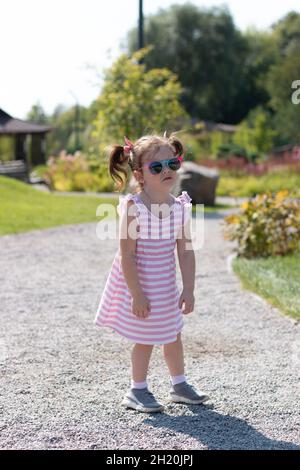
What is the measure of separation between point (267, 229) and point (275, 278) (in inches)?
68.4

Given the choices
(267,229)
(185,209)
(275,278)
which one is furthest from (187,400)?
(267,229)

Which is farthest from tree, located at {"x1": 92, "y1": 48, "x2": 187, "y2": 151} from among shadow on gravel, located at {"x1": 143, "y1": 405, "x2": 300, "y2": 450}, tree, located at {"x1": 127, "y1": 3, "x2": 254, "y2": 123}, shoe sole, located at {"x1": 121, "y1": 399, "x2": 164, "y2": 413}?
tree, located at {"x1": 127, "y1": 3, "x2": 254, "y2": 123}

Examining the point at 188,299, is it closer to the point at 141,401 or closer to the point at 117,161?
the point at 141,401

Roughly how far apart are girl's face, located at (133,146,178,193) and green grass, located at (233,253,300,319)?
7.79ft

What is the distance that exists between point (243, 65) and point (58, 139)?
14.7 metres

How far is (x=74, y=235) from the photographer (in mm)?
11344

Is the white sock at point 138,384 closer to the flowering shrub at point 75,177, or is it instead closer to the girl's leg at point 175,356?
the girl's leg at point 175,356

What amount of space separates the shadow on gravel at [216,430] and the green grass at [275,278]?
7.40 feet

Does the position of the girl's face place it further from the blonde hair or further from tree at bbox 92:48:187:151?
tree at bbox 92:48:187:151

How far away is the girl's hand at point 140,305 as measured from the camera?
373cm

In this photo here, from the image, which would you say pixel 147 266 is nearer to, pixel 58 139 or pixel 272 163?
pixel 272 163

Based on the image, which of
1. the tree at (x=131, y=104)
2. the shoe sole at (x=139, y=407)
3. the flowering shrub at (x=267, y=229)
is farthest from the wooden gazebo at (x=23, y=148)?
the shoe sole at (x=139, y=407)

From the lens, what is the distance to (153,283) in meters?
3.82
